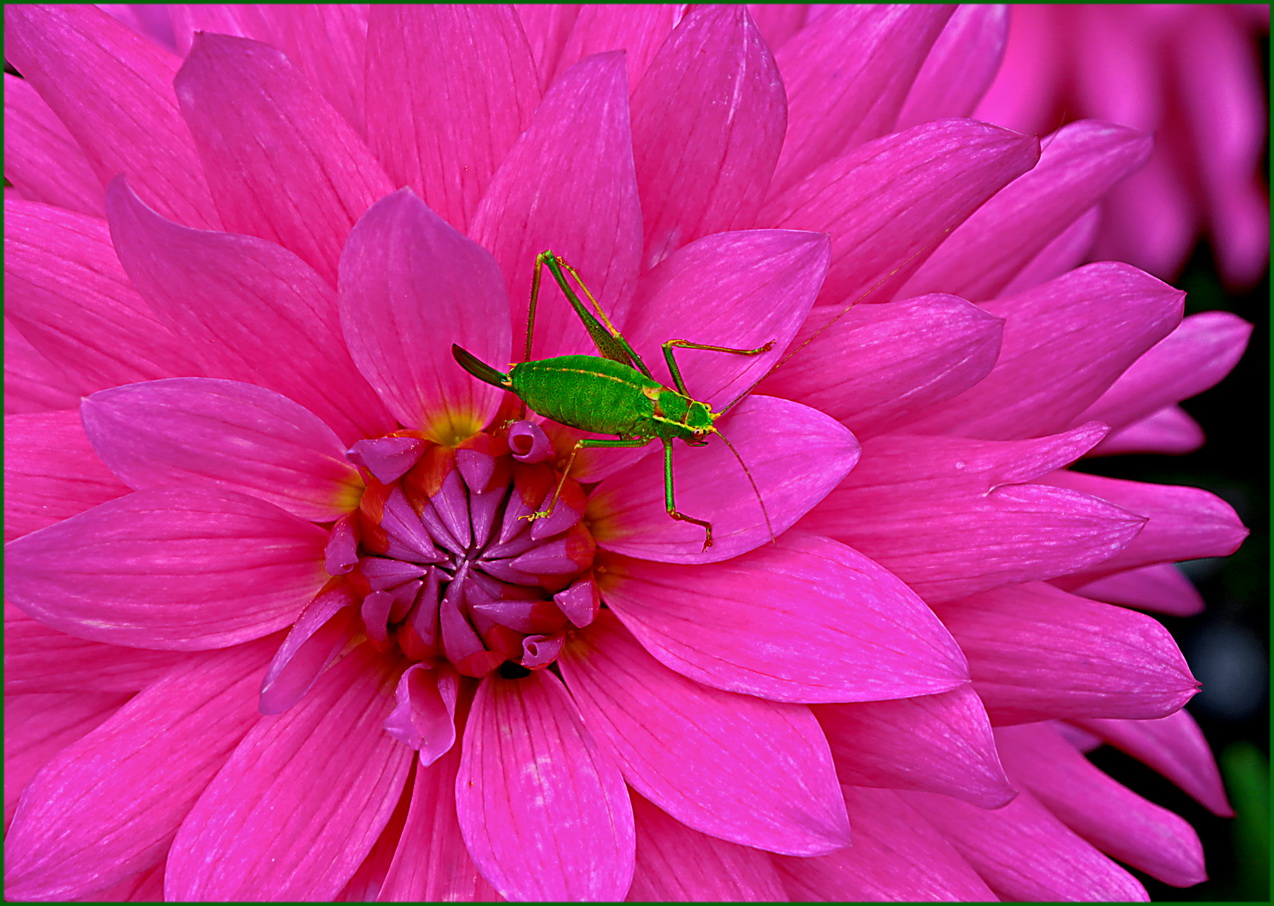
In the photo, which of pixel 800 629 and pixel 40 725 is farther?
pixel 40 725

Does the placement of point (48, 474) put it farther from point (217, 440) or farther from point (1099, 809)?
point (1099, 809)

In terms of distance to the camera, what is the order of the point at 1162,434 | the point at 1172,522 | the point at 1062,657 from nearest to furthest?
the point at 1062,657
the point at 1172,522
the point at 1162,434

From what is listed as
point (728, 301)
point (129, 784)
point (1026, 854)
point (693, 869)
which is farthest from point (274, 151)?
point (1026, 854)

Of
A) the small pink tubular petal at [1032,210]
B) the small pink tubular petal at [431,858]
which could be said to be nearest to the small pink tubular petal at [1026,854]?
the small pink tubular petal at [431,858]

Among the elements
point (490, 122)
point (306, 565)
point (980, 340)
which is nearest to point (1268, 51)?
point (980, 340)

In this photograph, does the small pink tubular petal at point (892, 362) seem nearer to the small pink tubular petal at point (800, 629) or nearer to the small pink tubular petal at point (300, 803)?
the small pink tubular petal at point (800, 629)
